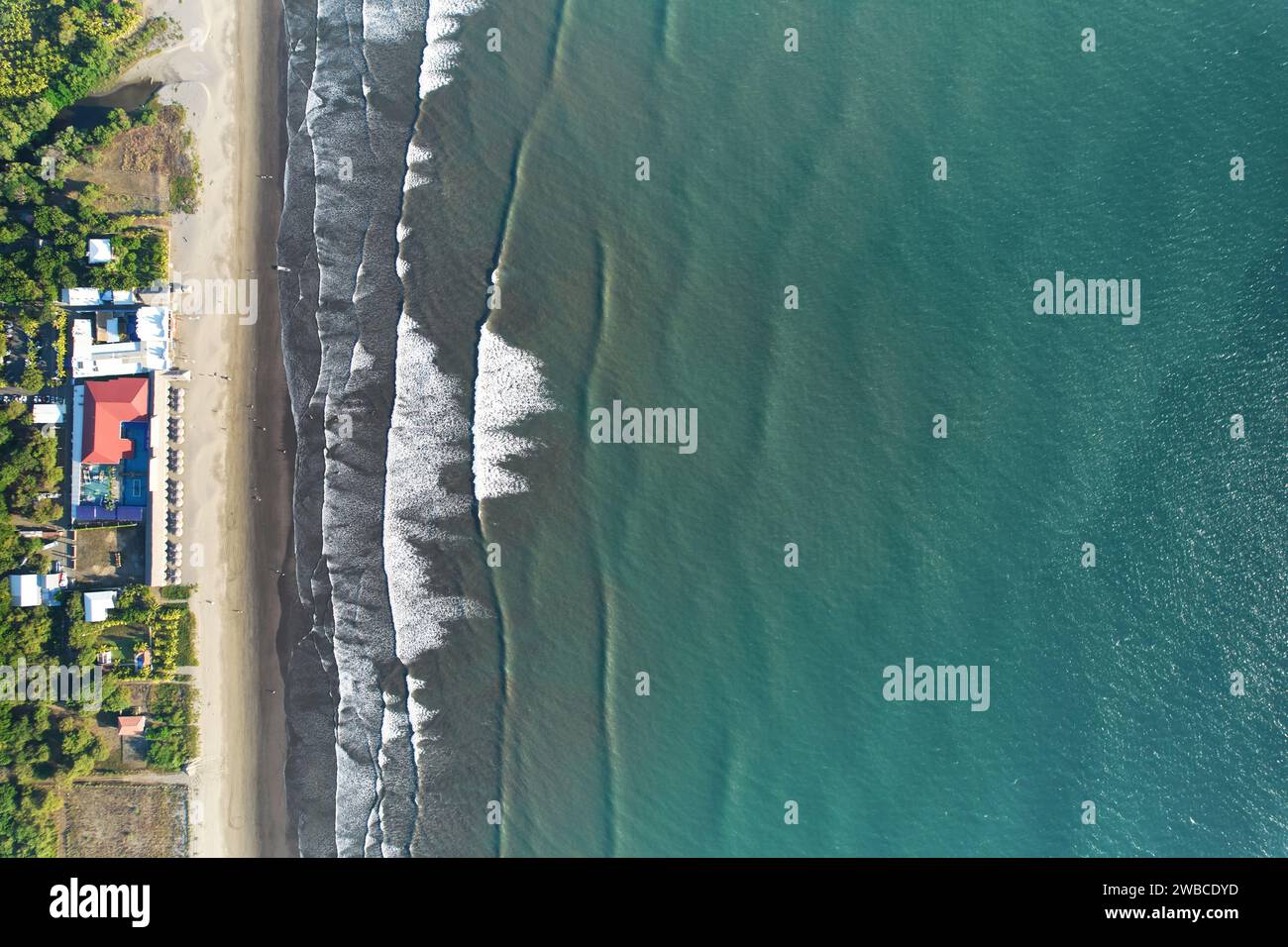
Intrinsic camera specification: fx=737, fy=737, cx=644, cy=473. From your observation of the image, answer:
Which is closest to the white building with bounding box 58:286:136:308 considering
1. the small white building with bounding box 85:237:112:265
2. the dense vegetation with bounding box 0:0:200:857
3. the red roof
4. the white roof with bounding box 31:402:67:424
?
the dense vegetation with bounding box 0:0:200:857

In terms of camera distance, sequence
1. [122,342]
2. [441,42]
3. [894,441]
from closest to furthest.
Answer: [122,342], [894,441], [441,42]

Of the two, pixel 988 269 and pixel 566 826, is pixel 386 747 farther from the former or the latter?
pixel 988 269

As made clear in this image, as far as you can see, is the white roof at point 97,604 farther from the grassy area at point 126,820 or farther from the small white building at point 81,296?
the small white building at point 81,296

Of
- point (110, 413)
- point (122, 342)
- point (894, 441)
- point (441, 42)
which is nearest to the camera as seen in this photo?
point (110, 413)

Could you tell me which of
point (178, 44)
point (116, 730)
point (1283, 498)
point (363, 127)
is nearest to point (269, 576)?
point (116, 730)

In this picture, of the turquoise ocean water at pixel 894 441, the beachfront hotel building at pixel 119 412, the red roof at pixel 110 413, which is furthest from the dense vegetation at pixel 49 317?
the turquoise ocean water at pixel 894 441

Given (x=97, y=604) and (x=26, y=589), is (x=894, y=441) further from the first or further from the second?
(x=26, y=589)

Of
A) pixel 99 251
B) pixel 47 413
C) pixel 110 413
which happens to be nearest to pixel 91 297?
pixel 99 251
